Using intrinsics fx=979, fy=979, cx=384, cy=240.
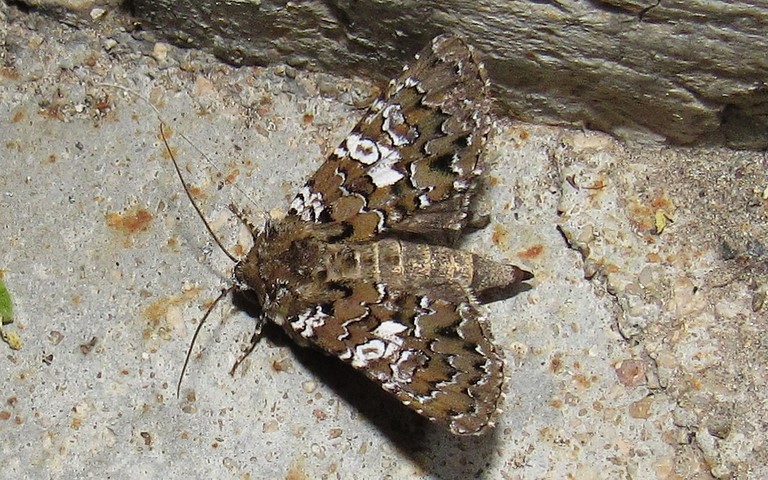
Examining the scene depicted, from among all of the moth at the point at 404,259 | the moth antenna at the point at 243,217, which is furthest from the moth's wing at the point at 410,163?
the moth antenna at the point at 243,217

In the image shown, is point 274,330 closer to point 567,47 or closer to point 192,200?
point 192,200

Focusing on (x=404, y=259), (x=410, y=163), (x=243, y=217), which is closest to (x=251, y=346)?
(x=243, y=217)

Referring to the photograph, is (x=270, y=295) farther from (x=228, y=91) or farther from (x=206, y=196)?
(x=228, y=91)

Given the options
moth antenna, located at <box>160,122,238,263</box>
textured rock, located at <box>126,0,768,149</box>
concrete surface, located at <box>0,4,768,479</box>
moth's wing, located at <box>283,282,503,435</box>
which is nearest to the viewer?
textured rock, located at <box>126,0,768,149</box>

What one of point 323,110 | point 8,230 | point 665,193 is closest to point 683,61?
point 665,193

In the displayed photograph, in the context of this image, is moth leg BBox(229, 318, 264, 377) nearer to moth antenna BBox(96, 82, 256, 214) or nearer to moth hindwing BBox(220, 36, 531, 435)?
moth hindwing BBox(220, 36, 531, 435)

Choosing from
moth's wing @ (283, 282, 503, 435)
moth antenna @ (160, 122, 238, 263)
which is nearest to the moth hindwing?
moth's wing @ (283, 282, 503, 435)

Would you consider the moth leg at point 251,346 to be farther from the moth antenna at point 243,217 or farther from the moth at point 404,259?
the moth antenna at point 243,217
